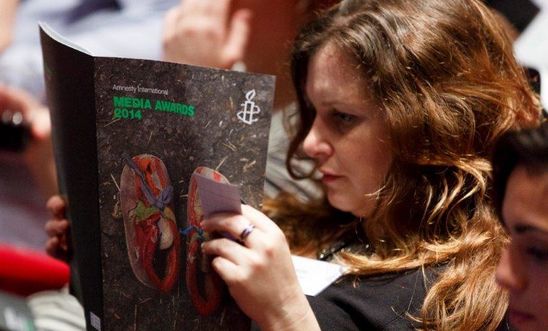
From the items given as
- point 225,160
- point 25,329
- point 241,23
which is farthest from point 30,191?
point 25,329

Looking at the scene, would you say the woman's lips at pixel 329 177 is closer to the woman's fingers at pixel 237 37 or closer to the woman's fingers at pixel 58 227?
the woman's fingers at pixel 58 227

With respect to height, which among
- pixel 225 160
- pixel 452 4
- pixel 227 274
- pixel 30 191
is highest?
pixel 452 4

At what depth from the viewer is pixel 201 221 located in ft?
3.82

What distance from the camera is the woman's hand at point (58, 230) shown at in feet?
4.96

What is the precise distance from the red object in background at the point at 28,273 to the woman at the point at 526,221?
1.03 metres

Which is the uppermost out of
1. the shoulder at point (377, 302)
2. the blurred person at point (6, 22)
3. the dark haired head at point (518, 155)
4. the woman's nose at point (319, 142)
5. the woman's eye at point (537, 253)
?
the dark haired head at point (518, 155)

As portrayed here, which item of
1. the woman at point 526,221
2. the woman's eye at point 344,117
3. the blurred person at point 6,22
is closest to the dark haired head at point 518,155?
the woman at point 526,221

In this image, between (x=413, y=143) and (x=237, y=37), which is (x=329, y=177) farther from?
(x=237, y=37)

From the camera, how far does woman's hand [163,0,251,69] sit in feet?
6.34

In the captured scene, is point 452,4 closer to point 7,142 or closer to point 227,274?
point 227,274

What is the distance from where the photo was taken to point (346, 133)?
1377 mm

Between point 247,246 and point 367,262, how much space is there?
279 mm

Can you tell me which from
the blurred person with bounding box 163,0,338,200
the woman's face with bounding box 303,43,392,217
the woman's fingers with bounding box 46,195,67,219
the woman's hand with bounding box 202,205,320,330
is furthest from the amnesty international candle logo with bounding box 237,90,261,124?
the blurred person with bounding box 163,0,338,200

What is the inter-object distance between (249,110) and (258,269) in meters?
0.20
